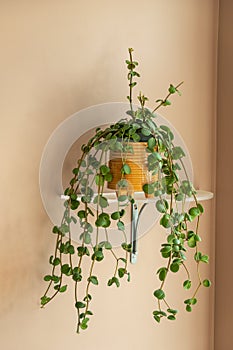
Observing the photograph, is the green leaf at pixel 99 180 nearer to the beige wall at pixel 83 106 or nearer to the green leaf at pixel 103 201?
the green leaf at pixel 103 201

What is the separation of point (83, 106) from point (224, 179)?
47 centimetres

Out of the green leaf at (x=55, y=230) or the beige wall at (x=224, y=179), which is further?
the beige wall at (x=224, y=179)

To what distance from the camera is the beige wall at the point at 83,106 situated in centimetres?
127

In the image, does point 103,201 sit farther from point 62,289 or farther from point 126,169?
point 62,289

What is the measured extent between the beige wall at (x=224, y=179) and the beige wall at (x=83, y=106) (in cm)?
2

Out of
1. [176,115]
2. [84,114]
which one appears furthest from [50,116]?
[176,115]

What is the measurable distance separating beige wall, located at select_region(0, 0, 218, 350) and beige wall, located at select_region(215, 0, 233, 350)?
0.02 metres

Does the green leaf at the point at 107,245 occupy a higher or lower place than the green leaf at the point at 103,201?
lower

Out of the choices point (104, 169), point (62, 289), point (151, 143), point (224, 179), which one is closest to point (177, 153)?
point (151, 143)

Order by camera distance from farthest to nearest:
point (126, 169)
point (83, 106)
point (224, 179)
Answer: point (224, 179) < point (83, 106) < point (126, 169)

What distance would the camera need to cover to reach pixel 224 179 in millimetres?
1550

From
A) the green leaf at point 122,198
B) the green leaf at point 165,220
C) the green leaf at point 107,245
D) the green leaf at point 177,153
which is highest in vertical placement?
the green leaf at point 177,153

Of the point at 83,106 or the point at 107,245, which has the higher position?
the point at 83,106

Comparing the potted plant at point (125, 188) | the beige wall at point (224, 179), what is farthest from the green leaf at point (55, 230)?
the beige wall at point (224, 179)
